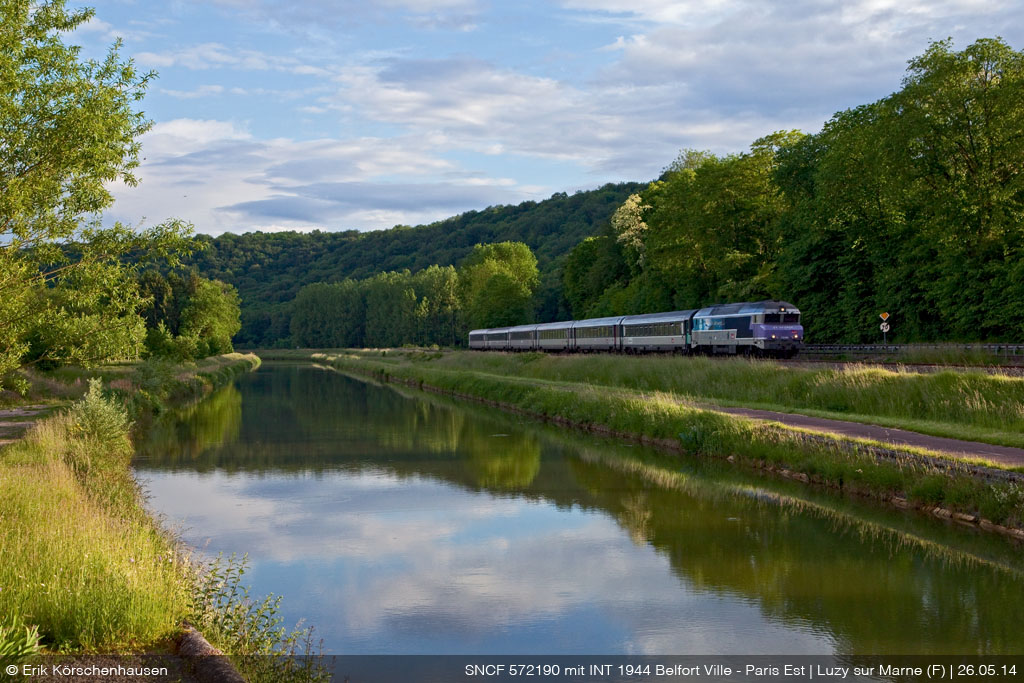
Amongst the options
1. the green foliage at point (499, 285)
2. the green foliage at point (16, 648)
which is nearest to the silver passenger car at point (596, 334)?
the green foliage at point (499, 285)

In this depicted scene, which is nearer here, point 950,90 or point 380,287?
point 950,90

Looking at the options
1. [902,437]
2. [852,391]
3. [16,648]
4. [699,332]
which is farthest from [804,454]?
[699,332]

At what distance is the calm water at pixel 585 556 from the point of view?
10.8 metres

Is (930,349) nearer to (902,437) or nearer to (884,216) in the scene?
(884,216)

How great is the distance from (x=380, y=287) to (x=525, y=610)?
156284mm

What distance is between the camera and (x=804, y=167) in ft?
192

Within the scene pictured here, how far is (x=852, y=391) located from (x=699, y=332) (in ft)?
76.2

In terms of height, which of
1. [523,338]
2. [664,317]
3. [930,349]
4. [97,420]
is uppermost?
[664,317]

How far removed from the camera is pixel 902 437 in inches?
779

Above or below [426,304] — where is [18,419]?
below

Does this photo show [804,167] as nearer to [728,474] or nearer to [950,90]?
[950,90]

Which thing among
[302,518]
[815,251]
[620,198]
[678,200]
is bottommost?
[302,518]

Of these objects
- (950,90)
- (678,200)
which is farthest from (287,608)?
(678,200)

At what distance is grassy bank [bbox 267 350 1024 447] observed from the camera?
2078 cm
